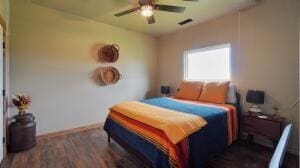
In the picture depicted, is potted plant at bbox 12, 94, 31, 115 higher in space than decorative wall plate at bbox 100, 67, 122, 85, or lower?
lower

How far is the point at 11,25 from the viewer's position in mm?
2889

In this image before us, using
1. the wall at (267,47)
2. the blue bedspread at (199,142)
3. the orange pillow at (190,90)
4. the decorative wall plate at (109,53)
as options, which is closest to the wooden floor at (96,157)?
the blue bedspread at (199,142)

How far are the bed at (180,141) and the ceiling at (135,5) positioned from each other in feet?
6.28

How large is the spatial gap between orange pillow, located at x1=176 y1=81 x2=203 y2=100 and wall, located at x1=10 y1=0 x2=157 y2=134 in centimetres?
159

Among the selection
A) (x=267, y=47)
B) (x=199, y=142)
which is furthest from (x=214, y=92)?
(x=199, y=142)

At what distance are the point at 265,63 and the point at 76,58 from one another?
3763mm

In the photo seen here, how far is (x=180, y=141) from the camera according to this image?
181 centimetres

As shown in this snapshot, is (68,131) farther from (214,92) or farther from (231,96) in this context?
(231,96)

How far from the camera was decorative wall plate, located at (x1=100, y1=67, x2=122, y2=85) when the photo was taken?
3.97 metres

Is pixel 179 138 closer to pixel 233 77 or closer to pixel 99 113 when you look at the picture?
pixel 233 77

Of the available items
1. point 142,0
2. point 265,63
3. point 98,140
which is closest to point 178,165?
point 98,140

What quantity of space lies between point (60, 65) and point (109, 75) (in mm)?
1118

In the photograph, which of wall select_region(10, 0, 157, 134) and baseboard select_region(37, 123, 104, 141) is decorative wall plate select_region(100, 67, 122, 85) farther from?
baseboard select_region(37, 123, 104, 141)

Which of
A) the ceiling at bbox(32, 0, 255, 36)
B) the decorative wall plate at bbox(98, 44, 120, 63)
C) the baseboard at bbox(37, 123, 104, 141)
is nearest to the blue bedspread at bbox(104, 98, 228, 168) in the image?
the baseboard at bbox(37, 123, 104, 141)
